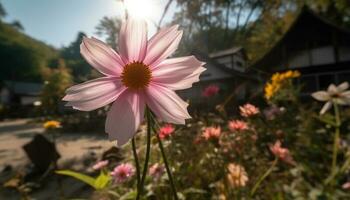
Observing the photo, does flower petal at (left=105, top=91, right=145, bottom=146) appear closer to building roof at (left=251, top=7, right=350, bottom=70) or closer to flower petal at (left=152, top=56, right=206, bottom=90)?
flower petal at (left=152, top=56, right=206, bottom=90)

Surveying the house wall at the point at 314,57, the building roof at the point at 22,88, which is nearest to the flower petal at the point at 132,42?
the house wall at the point at 314,57

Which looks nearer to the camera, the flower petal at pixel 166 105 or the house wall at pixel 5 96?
the flower petal at pixel 166 105

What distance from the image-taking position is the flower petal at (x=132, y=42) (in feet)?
1.47

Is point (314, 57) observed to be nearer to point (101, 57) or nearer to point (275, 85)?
point (275, 85)

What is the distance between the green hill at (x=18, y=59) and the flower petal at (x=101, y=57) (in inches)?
1725

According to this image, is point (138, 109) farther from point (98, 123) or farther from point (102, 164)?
point (98, 123)

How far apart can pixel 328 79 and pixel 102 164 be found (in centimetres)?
1386

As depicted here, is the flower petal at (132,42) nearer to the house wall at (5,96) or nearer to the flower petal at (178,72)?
the flower petal at (178,72)

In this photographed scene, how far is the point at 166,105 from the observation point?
1.37 ft

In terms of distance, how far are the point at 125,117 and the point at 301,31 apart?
14704 mm

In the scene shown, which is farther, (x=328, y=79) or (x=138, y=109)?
(x=328, y=79)

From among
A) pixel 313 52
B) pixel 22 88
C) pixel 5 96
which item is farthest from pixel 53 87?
pixel 5 96

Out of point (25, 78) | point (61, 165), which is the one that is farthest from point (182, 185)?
point (25, 78)

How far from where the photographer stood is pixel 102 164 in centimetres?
139
